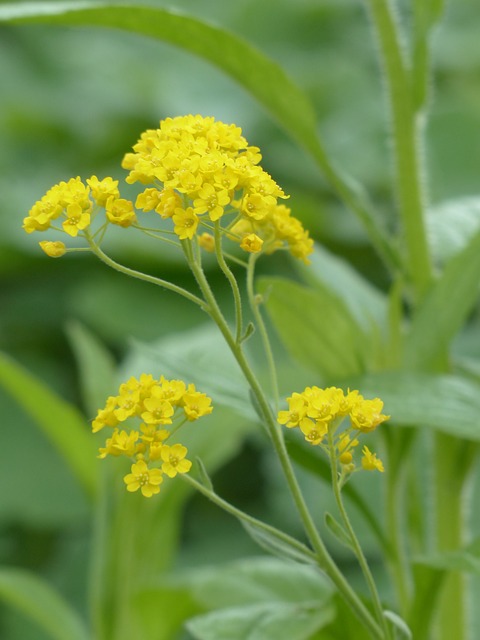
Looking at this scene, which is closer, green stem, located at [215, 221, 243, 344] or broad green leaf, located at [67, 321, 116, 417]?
green stem, located at [215, 221, 243, 344]

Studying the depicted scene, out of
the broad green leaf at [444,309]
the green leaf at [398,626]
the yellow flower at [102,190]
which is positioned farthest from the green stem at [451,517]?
the yellow flower at [102,190]

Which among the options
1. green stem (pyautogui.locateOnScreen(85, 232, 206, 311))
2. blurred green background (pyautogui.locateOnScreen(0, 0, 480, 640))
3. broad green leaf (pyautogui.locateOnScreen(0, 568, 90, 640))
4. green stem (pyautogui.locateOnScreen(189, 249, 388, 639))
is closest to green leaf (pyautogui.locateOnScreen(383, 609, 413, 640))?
green stem (pyautogui.locateOnScreen(189, 249, 388, 639))

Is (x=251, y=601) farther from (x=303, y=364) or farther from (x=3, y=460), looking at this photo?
(x=3, y=460)

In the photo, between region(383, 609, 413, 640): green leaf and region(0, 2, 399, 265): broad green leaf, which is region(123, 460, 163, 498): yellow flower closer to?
region(383, 609, 413, 640): green leaf

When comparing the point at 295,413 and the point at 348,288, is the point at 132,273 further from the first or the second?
the point at 348,288

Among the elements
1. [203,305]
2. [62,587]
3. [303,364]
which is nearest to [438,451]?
[303,364]
